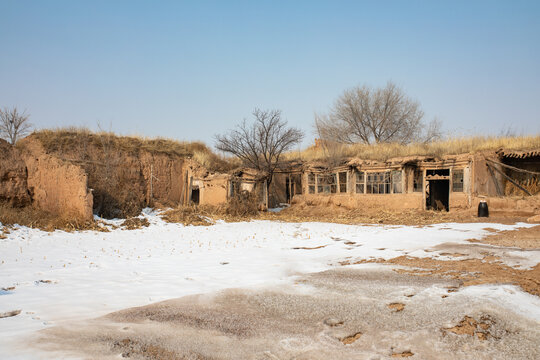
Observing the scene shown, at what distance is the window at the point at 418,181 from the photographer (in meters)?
19.0

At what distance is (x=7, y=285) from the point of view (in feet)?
20.1

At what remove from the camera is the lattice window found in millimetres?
20844

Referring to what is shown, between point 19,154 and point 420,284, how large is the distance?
47.0 feet

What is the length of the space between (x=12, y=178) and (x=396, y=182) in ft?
51.3

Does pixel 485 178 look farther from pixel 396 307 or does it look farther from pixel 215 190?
pixel 396 307

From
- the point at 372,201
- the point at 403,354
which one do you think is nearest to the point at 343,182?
the point at 372,201

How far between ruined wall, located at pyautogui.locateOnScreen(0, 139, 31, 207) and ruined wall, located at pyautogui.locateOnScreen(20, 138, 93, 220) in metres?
0.20

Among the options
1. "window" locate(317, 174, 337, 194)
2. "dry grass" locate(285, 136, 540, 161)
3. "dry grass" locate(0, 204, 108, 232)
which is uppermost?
"dry grass" locate(285, 136, 540, 161)

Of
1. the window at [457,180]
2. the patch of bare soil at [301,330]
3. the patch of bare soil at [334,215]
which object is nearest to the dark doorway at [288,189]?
the patch of bare soil at [334,215]

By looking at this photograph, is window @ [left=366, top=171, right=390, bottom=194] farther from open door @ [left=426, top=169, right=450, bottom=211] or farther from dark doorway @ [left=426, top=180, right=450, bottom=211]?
dark doorway @ [left=426, top=180, right=450, bottom=211]

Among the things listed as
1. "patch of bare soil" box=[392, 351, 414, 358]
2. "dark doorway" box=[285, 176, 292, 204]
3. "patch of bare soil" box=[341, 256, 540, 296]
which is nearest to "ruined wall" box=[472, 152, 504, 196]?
"dark doorway" box=[285, 176, 292, 204]

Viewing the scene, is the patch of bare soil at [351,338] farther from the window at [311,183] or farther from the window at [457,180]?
the window at [311,183]

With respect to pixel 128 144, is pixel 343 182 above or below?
below

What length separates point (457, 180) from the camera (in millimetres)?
18094
